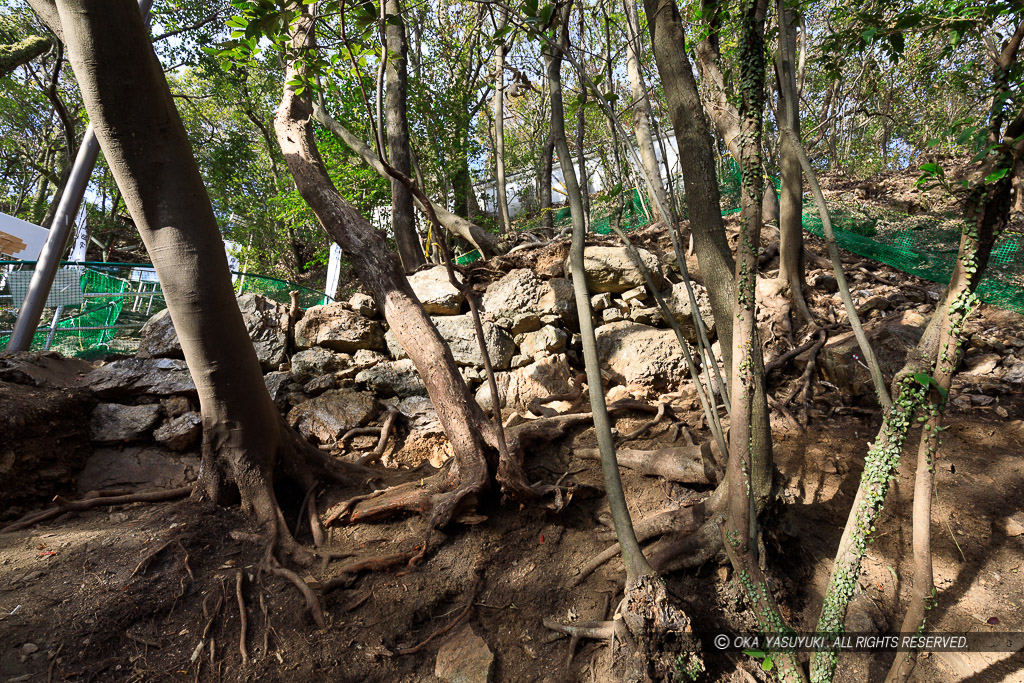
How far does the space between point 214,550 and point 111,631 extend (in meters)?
0.61

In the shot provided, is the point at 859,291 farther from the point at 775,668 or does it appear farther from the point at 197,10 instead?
the point at 197,10

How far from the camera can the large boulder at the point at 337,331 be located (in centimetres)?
620

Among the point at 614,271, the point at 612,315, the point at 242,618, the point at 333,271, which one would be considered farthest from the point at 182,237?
the point at 333,271

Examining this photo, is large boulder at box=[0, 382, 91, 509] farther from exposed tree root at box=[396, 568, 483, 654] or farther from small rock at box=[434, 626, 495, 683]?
small rock at box=[434, 626, 495, 683]

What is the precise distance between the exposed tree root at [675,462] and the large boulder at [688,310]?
90.0 inches

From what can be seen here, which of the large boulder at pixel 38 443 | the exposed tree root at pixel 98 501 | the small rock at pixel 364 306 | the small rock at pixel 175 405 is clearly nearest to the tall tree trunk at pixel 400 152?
the small rock at pixel 364 306

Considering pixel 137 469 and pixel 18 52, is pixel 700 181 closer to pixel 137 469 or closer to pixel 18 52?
pixel 137 469

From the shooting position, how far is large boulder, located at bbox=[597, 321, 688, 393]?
5.55 m

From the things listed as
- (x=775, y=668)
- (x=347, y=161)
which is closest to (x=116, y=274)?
(x=347, y=161)

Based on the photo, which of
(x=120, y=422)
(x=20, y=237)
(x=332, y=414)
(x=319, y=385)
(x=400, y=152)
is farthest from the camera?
(x=400, y=152)

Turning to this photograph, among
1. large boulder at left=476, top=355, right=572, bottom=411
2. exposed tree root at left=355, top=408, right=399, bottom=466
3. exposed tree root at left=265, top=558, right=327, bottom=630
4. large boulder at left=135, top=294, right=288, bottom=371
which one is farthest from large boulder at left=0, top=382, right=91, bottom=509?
large boulder at left=476, top=355, right=572, bottom=411

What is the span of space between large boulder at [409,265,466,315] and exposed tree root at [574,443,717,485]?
3.02 meters

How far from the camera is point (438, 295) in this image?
6.36m

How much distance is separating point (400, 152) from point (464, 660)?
7.19 meters
